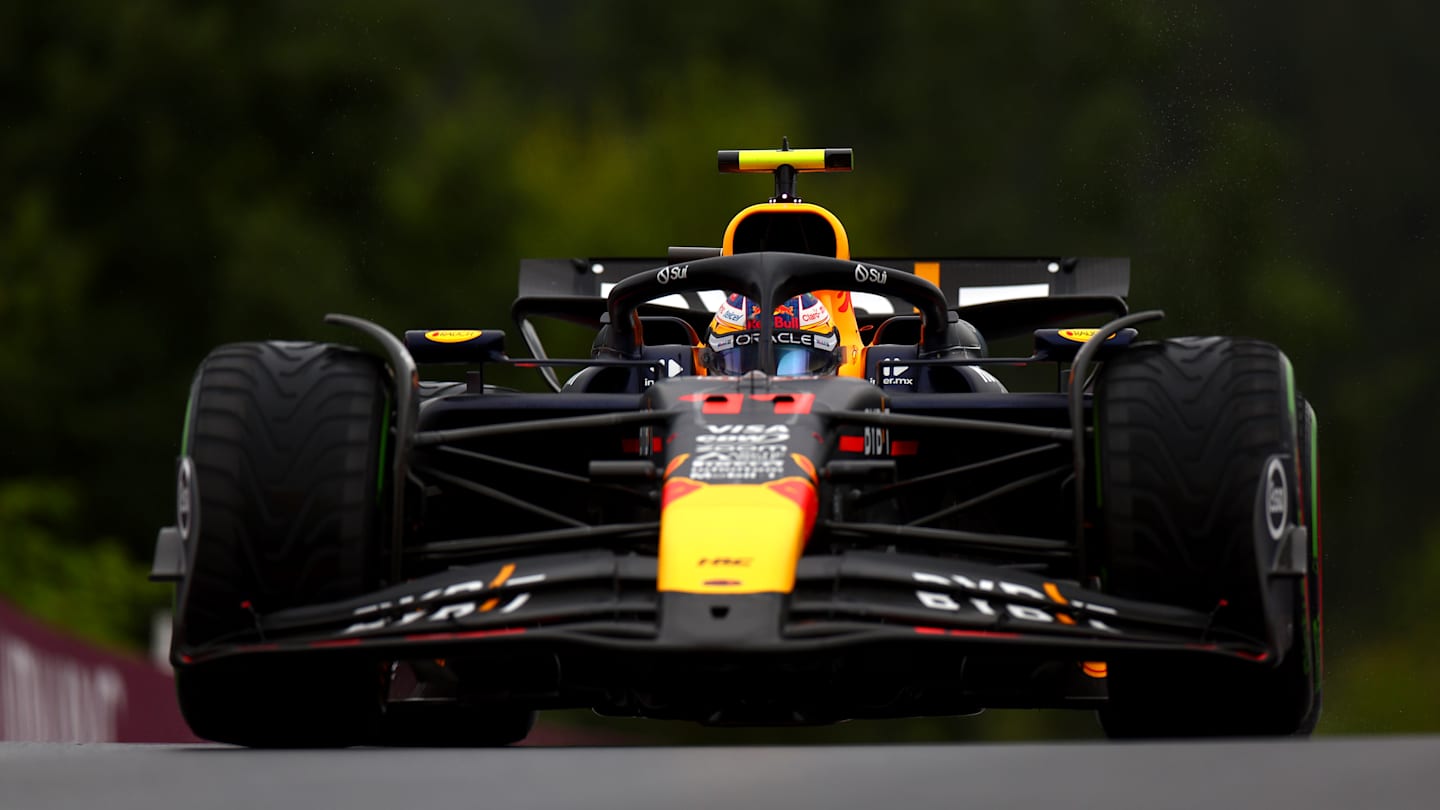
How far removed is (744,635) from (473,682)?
141 centimetres

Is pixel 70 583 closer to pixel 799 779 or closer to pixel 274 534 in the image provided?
pixel 274 534

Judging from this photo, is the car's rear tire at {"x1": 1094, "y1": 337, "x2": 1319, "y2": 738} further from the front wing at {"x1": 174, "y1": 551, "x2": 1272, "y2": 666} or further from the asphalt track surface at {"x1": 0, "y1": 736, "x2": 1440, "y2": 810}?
the asphalt track surface at {"x1": 0, "y1": 736, "x2": 1440, "y2": 810}

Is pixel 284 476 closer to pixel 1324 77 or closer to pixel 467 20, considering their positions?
pixel 467 20

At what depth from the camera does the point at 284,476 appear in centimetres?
631

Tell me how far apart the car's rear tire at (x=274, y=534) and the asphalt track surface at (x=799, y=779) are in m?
1.26

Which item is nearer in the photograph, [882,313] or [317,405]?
[317,405]

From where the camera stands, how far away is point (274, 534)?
628 centimetres

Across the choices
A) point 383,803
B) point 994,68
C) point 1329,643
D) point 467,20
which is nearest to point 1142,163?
point 994,68

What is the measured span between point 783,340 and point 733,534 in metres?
2.31

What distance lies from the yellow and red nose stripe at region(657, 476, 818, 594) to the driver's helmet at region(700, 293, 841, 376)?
77.4 inches

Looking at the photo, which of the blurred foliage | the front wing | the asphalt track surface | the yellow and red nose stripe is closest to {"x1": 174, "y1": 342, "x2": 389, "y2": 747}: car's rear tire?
the front wing

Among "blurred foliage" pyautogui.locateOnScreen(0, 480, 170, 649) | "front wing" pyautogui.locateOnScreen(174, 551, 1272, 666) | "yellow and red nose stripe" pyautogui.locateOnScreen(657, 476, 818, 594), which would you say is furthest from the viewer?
"blurred foliage" pyautogui.locateOnScreen(0, 480, 170, 649)

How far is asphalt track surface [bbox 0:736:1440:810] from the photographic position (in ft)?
12.4

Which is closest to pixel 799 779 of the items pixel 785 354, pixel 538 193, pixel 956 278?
pixel 785 354
